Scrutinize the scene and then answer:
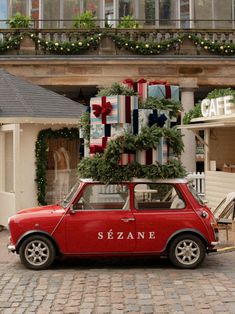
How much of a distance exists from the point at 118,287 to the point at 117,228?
1.23 meters

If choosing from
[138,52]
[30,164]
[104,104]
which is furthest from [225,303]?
[138,52]

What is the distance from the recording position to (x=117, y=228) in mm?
8773

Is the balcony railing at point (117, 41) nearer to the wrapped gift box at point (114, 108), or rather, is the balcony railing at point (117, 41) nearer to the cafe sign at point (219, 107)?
the cafe sign at point (219, 107)

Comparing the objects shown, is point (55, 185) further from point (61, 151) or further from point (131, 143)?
point (131, 143)

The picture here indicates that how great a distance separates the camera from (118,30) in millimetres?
23016

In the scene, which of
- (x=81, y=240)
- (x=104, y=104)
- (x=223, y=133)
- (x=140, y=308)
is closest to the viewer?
(x=140, y=308)

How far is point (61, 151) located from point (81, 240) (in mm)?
5945

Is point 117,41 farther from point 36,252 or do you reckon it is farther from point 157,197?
point 36,252

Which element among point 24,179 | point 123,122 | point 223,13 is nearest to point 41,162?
point 24,179

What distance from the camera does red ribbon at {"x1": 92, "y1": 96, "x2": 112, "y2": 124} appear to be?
30.7ft

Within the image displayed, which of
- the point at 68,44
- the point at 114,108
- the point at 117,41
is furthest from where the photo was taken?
the point at 117,41

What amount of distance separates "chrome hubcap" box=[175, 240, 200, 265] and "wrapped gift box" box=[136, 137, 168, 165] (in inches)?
53.7

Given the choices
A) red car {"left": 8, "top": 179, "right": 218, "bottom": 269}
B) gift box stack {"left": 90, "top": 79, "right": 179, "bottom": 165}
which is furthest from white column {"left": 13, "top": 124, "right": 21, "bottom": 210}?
red car {"left": 8, "top": 179, "right": 218, "bottom": 269}

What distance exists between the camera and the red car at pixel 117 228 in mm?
8781
